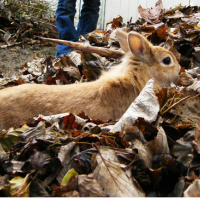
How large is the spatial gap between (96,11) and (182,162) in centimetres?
621

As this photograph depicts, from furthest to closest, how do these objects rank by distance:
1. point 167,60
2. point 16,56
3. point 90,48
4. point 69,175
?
point 16,56 → point 167,60 → point 90,48 → point 69,175

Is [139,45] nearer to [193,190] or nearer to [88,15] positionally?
[193,190]

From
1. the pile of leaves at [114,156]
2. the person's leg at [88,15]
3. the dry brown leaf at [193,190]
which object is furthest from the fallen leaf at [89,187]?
the person's leg at [88,15]

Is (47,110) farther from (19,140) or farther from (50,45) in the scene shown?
(50,45)

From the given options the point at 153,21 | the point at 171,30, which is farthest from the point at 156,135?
the point at 153,21

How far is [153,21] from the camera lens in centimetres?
547

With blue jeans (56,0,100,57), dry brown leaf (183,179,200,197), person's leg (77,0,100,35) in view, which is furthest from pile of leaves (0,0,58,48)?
dry brown leaf (183,179,200,197)

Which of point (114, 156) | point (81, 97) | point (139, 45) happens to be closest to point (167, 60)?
point (139, 45)

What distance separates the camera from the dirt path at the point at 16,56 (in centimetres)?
688

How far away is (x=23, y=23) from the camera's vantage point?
9.12 m

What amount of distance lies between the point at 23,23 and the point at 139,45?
23.5 ft

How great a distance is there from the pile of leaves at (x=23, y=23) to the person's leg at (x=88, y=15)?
2529 mm

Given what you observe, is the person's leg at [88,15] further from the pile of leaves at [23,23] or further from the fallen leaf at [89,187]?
the fallen leaf at [89,187]

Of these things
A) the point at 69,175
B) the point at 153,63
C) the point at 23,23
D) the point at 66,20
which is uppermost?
the point at 66,20
